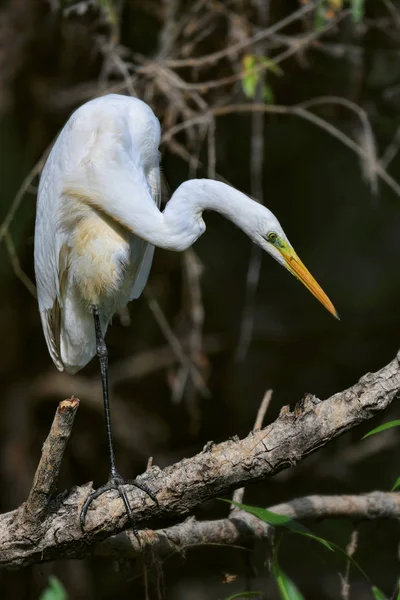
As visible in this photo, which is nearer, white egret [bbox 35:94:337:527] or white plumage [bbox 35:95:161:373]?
white egret [bbox 35:94:337:527]

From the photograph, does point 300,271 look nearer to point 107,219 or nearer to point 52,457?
point 107,219

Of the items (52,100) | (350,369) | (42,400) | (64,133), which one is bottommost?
(350,369)

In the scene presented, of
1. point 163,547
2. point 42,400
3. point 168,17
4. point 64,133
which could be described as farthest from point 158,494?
point 42,400

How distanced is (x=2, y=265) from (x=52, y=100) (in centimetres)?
72

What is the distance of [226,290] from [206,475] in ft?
8.80

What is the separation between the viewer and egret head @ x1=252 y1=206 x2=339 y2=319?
6.29ft

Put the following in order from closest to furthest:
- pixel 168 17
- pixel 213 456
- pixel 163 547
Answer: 1. pixel 213 456
2. pixel 163 547
3. pixel 168 17

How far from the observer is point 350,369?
4.23 metres

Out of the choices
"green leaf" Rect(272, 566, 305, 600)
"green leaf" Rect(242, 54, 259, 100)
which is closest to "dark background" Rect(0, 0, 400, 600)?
"green leaf" Rect(242, 54, 259, 100)

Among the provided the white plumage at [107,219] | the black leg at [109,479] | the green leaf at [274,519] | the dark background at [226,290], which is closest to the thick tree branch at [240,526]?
the black leg at [109,479]

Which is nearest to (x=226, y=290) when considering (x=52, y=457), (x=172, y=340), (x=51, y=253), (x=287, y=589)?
(x=172, y=340)

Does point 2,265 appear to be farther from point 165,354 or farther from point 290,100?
point 290,100

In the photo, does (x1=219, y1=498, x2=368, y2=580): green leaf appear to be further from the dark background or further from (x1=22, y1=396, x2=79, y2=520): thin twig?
the dark background

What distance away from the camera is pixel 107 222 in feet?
7.28
